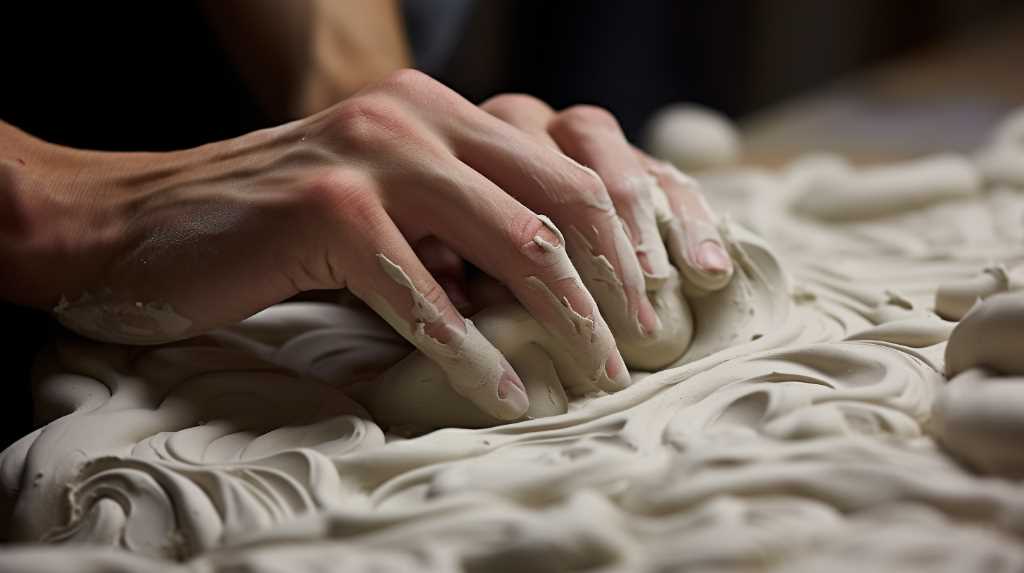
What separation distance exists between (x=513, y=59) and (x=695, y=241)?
3042mm

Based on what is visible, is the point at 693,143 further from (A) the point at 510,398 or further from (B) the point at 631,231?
(A) the point at 510,398

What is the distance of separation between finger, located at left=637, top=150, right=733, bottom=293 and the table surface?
75.2 inches

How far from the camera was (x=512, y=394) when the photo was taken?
3.83ft

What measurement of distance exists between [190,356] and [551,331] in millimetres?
487

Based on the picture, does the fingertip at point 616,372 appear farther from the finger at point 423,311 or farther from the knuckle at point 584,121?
the knuckle at point 584,121

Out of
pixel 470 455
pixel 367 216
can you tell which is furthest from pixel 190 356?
pixel 470 455

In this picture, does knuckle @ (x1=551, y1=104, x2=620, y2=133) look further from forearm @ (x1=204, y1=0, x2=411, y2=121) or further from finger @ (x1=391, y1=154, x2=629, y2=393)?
forearm @ (x1=204, y1=0, x2=411, y2=121)

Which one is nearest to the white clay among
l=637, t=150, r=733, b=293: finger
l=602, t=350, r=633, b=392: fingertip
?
l=637, t=150, r=733, b=293: finger

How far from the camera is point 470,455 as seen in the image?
109 centimetres

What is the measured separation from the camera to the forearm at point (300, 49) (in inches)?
91.8

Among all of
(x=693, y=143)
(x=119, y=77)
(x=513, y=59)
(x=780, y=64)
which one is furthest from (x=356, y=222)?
(x=780, y=64)

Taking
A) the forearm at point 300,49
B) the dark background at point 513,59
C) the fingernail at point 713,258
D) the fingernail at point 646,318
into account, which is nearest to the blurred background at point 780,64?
the dark background at point 513,59

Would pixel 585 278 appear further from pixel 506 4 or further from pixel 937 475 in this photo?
pixel 506 4

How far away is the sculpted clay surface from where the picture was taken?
0.88 metres
